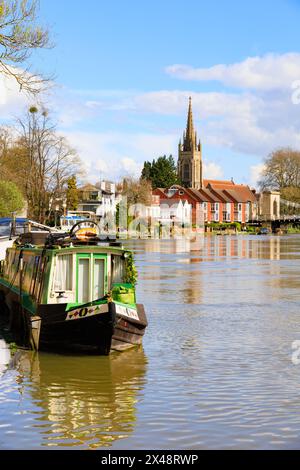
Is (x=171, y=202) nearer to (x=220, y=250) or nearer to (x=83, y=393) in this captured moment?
(x=220, y=250)

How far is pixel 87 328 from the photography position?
16.4 meters

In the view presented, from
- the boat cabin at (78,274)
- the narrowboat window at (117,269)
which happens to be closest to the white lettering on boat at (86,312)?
the boat cabin at (78,274)

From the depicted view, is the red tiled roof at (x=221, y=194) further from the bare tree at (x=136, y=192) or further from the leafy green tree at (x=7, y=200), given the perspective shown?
the leafy green tree at (x=7, y=200)

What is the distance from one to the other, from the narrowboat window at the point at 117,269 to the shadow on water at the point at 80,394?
5.61ft

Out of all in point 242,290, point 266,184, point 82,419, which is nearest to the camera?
→ point 82,419

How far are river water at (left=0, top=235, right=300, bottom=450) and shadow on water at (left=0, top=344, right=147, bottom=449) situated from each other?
0.06ft

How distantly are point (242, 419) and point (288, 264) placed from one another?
126ft

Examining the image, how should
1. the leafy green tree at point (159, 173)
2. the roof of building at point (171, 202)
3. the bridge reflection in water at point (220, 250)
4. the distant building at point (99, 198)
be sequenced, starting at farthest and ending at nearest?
1. the leafy green tree at point (159, 173)
2. the roof of building at point (171, 202)
3. the distant building at point (99, 198)
4. the bridge reflection in water at point (220, 250)

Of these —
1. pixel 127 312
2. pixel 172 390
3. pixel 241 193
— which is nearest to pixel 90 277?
pixel 127 312

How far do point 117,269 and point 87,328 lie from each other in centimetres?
239

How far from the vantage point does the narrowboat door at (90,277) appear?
18.0 metres
